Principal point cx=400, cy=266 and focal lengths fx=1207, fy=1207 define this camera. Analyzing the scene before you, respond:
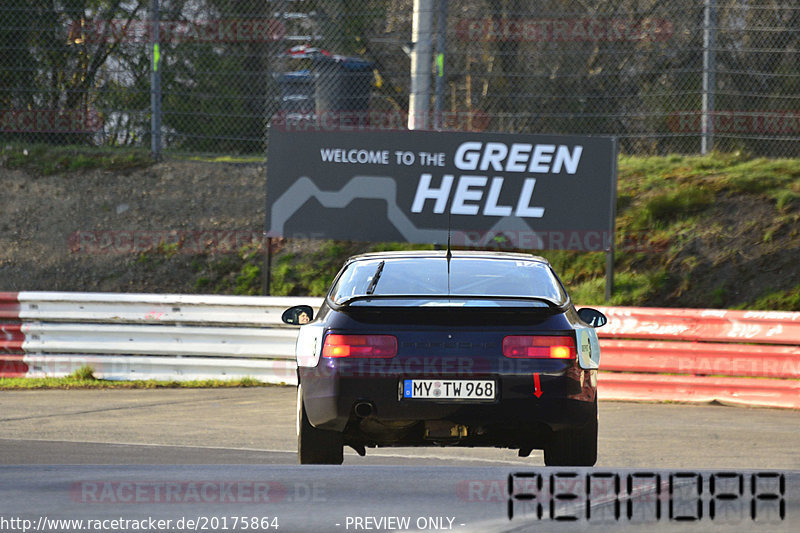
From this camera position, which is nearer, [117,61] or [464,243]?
[464,243]

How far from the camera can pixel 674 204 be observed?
1802cm

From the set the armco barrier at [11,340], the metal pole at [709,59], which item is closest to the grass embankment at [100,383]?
the armco barrier at [11,340]

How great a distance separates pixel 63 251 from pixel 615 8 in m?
11.4

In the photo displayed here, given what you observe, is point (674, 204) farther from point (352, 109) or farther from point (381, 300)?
point (381, 300)

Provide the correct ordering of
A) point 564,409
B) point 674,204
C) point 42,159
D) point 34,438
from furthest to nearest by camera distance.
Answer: point 42,159 → point 674,204 → point 34,438 → point 564,409

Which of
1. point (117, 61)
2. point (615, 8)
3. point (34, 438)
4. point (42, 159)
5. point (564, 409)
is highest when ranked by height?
point (615, 8)

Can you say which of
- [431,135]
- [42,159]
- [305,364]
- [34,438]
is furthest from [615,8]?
[305,364]

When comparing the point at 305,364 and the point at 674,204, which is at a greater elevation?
the point at 674,204

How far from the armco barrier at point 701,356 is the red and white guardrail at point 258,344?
0.04ft

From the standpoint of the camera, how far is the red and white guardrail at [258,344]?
1284 centimetres

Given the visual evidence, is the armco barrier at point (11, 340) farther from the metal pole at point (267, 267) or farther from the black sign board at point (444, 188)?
the black sign board at point (444, 188)

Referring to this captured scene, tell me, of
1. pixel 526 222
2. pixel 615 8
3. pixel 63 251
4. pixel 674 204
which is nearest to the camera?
pixel 526 222

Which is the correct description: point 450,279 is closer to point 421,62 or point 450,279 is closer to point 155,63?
point 421,62

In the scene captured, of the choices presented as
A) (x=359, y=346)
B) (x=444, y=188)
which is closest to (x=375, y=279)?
(x=359, y=346)
